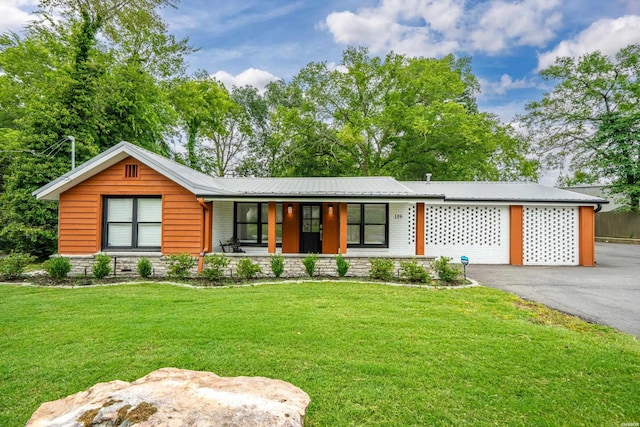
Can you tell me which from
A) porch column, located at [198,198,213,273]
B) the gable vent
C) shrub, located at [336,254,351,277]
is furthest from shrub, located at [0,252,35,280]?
shrub, located at [336,254,351,277]

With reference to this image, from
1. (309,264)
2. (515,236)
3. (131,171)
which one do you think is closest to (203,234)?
(131,171)

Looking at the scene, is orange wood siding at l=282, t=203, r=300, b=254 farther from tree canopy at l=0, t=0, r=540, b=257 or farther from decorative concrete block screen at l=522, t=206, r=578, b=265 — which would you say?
tree canopy at l=0, t=0, r=540, b=257

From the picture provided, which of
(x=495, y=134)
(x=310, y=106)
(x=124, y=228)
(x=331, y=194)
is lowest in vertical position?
(x=124, y=228)

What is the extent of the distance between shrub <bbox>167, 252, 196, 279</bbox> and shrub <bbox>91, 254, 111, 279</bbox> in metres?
1.64

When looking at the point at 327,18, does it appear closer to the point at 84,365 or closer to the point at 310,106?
the point at 310,106

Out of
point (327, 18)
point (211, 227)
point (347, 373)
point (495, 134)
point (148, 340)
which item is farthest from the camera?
point (495, 134)

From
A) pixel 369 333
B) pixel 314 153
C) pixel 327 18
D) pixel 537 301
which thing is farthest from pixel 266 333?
pixel 314 153

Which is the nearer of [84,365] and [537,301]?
[84,365]

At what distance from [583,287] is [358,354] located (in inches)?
286

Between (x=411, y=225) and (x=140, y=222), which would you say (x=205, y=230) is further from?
(x=411, y=225)

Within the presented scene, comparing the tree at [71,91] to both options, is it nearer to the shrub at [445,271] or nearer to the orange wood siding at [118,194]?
the orange wood siding at [118,194]

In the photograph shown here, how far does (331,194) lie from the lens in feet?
31.6

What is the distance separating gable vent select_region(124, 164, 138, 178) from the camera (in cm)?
974

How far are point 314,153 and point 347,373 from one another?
20042 millimetres
